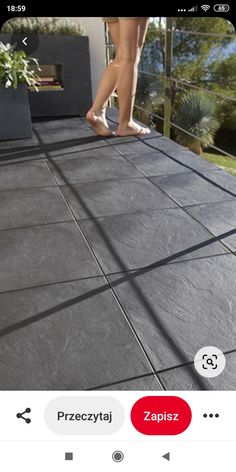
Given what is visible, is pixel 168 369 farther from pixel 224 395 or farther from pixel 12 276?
pixel 12 276

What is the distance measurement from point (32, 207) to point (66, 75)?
179cm

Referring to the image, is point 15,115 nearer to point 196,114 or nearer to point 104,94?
point 104,94

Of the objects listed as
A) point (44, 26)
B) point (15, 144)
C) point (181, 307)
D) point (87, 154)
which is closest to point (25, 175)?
point (87, 154)

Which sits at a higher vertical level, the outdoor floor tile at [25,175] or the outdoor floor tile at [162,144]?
the outdoor floor tile at [25,175]

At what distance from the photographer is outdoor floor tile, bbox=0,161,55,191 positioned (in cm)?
170

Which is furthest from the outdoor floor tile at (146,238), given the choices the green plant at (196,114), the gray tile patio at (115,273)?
the green plant at (196,114)

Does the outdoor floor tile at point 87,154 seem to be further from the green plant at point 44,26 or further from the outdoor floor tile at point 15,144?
the green plant at point 44,26

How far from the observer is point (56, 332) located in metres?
0.87

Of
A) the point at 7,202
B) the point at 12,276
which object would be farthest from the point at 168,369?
the point at 7,202

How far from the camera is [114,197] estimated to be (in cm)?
157

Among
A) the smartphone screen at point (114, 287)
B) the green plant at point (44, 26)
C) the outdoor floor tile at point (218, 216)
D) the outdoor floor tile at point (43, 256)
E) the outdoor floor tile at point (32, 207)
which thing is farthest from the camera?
the green plant at point (44, 26)

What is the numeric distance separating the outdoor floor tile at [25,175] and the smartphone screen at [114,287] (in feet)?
0.04

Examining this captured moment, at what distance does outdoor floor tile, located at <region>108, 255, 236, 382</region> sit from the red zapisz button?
0.63 ft

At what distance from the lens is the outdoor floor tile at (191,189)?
154cm
